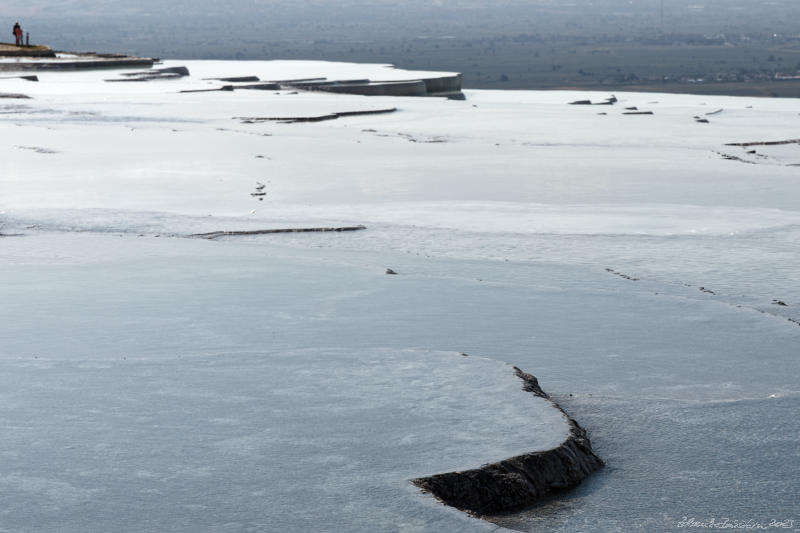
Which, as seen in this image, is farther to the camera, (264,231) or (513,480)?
(264,231)

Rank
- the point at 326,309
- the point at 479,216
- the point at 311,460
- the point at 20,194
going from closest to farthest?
the point at 311,460
the point at 326,309
the point at 479,216
the point at 20,194

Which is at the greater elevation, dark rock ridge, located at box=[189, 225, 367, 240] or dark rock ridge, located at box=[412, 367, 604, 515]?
dark rock ridge, located at box=[412, 367, 604, 515]

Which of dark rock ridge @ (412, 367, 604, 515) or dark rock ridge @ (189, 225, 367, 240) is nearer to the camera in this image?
dark rock ridge @ (412, 367, 604, 515)

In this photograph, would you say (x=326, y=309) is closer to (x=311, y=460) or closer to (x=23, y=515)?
(x=311, y=460)

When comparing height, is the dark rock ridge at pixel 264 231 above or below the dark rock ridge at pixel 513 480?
below

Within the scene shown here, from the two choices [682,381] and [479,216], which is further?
[479,216]

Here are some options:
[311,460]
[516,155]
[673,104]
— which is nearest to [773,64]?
[673,104]

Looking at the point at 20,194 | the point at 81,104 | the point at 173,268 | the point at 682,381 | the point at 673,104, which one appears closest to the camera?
the point at 682,381

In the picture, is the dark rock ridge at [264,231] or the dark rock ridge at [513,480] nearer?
the dark rock ridge at [513,480]
